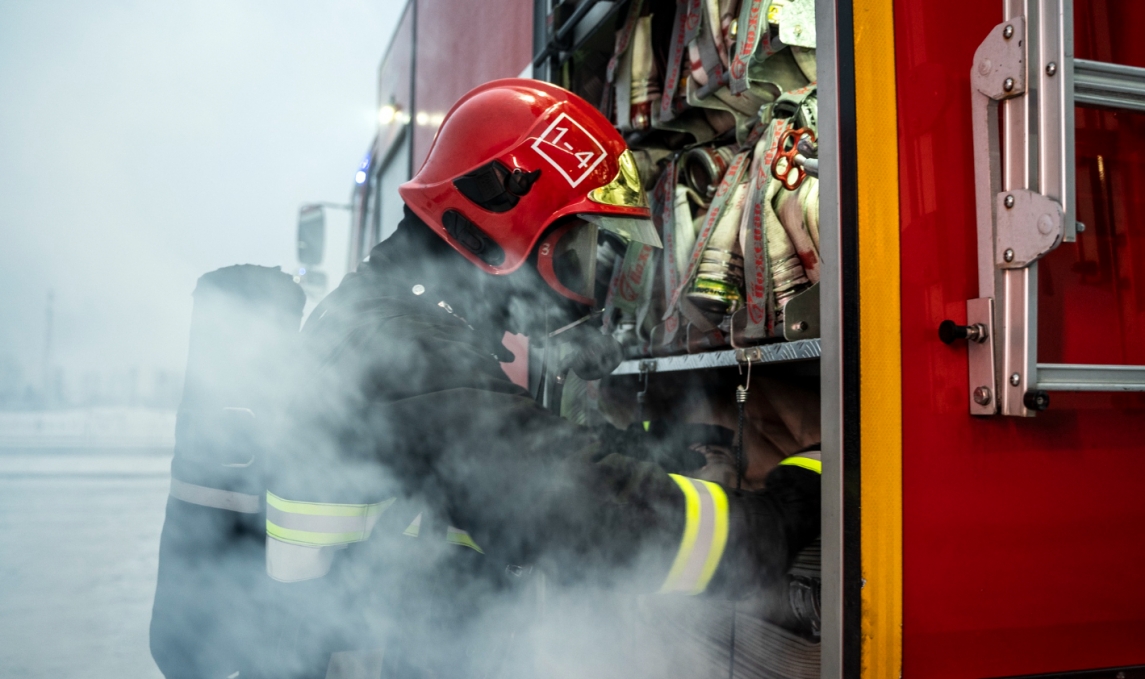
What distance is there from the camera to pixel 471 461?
3.85ft

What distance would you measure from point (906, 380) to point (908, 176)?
1.01 feet

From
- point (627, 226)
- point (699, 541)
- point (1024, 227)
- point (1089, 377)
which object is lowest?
point (699, 541)

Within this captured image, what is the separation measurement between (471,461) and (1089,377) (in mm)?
954

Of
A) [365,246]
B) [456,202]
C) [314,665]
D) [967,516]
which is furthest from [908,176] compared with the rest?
[365,246]

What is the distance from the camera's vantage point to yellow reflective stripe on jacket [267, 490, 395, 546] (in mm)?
1266

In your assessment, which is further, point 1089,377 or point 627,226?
point 627,226

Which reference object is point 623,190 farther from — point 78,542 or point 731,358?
point 78,542

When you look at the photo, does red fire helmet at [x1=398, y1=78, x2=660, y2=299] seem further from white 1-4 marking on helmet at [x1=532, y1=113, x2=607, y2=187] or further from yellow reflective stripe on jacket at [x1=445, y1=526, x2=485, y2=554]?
yellow reflective stripe on jacket at [x1=445, y1=526, x2=485, y2=554]

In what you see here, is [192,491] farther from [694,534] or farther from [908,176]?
[908,176]

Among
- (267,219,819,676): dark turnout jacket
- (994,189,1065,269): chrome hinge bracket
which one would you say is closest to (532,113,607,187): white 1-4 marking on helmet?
(267,219,819,676): dark turnout jacket

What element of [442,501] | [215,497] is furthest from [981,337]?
[215,497]

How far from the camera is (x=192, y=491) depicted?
1413 millimetres

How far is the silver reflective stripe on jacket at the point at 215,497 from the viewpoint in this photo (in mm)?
1413

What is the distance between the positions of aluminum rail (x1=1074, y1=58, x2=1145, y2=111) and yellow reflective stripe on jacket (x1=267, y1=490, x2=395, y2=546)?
4.48ft
